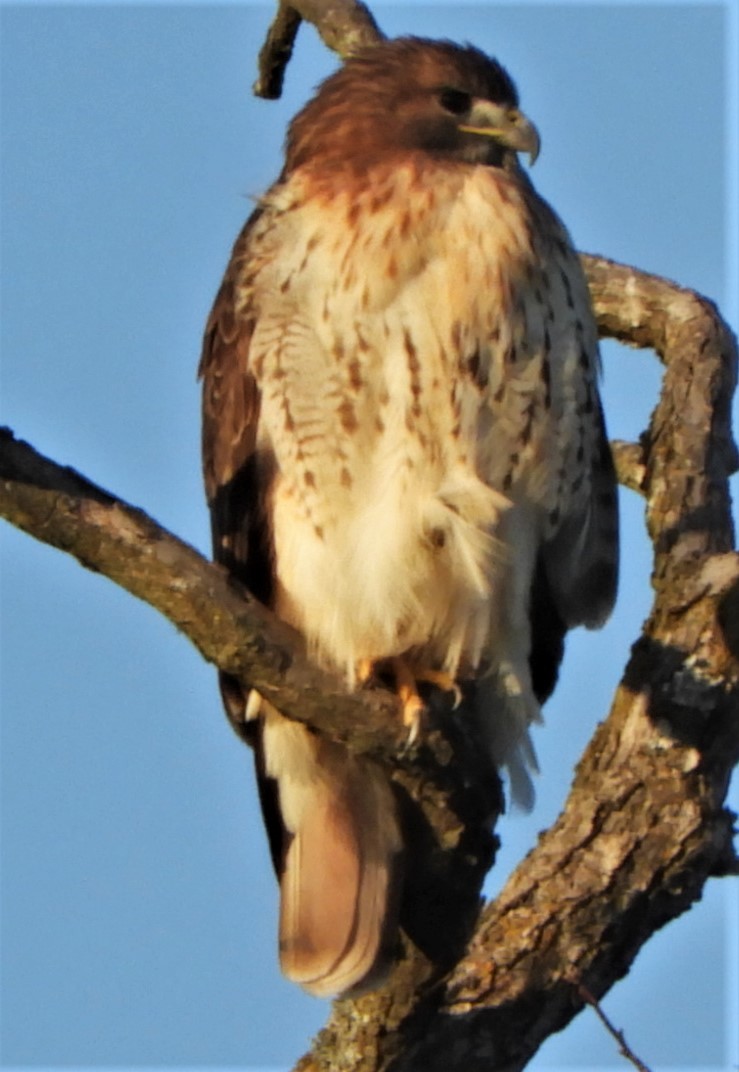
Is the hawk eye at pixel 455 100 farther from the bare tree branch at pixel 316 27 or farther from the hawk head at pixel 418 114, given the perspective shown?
the bare tree branch at pixel 316 27

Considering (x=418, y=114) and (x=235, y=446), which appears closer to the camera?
(x=235, y=446)

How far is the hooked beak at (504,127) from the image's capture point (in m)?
5.09

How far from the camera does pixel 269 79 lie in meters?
7.35

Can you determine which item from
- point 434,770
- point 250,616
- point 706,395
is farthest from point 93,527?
point 706,395

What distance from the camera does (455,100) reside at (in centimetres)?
522

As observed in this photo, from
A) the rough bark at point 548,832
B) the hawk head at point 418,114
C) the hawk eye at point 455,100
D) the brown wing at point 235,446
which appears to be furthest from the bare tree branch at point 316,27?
the rough bark at point 548,832

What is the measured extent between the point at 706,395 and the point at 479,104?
1.09 metres

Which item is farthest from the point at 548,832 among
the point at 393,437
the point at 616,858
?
the point at 393,437

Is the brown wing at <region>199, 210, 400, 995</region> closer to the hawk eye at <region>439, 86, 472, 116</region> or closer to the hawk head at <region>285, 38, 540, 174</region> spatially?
the hawk head at <region>285, 38, 540, 174</region>

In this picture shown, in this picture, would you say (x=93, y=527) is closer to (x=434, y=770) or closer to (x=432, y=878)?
(x=434, y=770)

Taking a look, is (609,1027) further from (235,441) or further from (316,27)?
(316,27)

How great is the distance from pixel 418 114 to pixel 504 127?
24 centimetres

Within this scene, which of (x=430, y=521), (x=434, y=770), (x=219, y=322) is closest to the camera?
(x=434, y=770)

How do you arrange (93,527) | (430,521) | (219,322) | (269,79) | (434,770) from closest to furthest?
(93,527)
(434,770)
(430,521)
(219,322)
(269,79)
